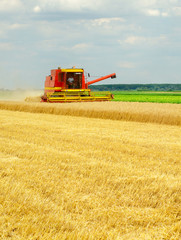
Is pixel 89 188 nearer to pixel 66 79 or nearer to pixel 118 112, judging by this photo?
pixel 118 112

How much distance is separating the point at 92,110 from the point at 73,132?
5713mm

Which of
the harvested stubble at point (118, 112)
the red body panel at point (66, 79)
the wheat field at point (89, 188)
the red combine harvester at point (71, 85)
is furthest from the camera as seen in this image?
the red body panel at point (66, 79)

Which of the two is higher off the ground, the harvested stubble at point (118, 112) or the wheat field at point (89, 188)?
the harvested stubble at point (118, 112)

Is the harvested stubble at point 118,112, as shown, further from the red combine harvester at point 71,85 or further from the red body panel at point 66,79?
the red body panel at point 66,79

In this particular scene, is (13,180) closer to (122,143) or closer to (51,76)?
(122,143)

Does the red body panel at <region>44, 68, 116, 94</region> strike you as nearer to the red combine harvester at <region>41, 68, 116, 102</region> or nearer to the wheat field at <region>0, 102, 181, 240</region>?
the red combine harvester at <region>41, 68, 116, 102</region>

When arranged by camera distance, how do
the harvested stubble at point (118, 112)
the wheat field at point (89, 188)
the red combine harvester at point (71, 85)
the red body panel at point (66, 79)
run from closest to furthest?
the wheat field at point (89, 188) < the harvested stubble at point (118, 112) < the red combine harvester at point (71, 85) < the red body panel at point (66, 79)

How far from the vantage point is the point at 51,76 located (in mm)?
24594

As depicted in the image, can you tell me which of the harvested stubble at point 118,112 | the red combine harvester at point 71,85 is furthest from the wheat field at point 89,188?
the red combine harvester at point 71,85

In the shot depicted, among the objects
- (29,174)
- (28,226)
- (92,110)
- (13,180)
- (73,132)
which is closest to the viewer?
(28,226)

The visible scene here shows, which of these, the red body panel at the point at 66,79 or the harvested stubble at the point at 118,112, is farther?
the red body panel at the point at 66,79

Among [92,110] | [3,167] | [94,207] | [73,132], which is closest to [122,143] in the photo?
[73,132]

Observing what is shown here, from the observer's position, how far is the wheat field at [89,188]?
321 centimetres

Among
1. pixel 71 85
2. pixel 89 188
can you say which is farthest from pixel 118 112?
pixel 71 85
